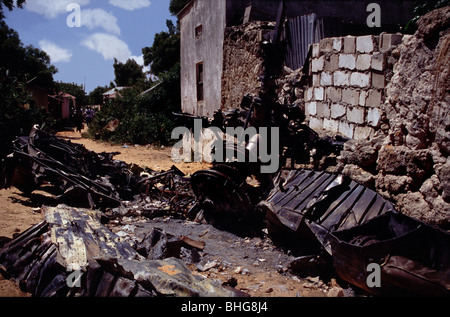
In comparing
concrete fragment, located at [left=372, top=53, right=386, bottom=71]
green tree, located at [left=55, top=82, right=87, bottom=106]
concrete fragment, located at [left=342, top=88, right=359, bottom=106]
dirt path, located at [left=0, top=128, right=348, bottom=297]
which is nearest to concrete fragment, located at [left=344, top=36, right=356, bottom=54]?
concrete fragment, located at [left=372, top=53, right=386, bottom=71]

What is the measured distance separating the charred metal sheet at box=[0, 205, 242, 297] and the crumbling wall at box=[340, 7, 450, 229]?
252 centimetres

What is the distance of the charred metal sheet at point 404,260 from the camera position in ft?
8.85

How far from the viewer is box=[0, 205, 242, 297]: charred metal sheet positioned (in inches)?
111

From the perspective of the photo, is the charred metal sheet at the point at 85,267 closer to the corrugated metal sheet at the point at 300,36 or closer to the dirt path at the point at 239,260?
the dirt path at the point at 239,260

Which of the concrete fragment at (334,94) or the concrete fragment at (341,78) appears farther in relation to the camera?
the concrete fragment at (334,94)

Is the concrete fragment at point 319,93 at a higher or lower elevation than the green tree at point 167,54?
lower

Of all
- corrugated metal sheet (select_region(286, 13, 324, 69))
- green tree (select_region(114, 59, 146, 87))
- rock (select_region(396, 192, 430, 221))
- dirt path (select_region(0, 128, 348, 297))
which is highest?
green tree (select_region(114, 59, 146, 87))

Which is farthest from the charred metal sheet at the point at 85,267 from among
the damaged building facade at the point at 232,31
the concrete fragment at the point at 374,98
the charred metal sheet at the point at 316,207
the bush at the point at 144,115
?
the bush at the point at 144,115

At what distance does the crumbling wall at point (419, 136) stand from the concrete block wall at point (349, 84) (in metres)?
0.79

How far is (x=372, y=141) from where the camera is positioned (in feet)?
16.4

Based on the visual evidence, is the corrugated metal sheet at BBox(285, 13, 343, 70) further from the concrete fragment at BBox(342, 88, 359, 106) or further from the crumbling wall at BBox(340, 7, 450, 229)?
the crumbling wall at BBox(340, 7, 450, 229)
